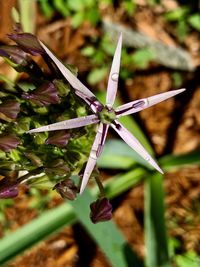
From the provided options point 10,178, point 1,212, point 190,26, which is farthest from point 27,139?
point 190,26

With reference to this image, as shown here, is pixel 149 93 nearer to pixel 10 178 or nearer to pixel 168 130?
pixel 168 130

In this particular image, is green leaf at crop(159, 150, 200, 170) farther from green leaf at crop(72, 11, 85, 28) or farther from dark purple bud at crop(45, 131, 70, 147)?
dark purple bud at crop(45, 131, 70, 147)

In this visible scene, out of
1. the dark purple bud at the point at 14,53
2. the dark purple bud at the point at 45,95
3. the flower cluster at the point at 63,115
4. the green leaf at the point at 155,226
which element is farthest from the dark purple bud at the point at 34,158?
the green leaf at the point at 155,226

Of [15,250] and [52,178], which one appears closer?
[52,178]

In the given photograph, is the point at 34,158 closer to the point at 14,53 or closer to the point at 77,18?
the point at 14,53

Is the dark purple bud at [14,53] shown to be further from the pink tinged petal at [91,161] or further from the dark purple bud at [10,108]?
the pink tinged petal at [91,161]
